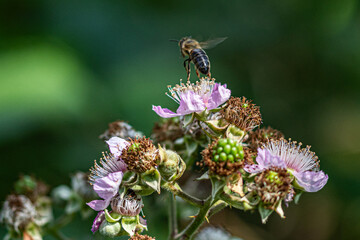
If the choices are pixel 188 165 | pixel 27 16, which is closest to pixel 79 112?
pixel 27 16

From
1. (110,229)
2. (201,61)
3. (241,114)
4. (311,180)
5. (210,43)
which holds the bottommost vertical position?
(110,229)

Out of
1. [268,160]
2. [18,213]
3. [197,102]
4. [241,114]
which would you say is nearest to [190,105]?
[197,102]

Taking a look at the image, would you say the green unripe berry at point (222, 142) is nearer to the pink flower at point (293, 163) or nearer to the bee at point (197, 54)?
the pink flower at point (293, 163)

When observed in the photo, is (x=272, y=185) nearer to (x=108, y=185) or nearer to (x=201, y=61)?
(x=108, y=185)

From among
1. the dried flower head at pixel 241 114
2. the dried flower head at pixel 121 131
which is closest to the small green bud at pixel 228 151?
the dried flower head at pixel 241 114

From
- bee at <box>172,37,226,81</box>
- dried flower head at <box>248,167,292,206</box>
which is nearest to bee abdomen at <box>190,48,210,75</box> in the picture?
bee at <box>172,37,226,81</box>

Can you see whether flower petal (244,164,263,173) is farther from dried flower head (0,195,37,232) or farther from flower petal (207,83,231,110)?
dried flower head (0,195,37,232)
